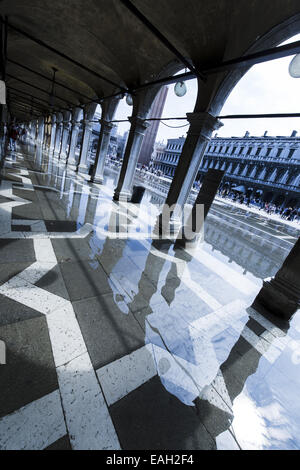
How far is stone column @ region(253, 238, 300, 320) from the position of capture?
3828mm

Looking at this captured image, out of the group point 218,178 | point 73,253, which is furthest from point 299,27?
point 73,253

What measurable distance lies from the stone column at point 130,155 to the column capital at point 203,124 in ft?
12.5

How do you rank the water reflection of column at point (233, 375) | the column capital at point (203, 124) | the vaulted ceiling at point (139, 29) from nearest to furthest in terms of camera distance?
the water reflection of column at point (233, 375) → the vaulted ceiling at point (139, 29) → the column capital at point (203, 124)

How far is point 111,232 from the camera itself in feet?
19.6

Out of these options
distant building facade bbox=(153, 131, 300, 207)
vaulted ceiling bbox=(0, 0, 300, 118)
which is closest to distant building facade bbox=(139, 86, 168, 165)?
distant building facade bbox=(153, 131, 300, 207)

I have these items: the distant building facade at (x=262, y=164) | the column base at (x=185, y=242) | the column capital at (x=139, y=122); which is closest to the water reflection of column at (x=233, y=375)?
the column base at (x=185, y=242)

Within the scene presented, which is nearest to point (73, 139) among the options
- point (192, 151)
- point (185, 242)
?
point (192, 151)

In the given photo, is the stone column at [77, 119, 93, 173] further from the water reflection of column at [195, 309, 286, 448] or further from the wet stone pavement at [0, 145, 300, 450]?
the water reflection of column at [195, 309, 286, 448]

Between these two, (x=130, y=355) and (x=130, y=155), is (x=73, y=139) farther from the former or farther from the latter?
(x=130, y=355)

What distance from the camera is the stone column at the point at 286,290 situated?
3.83 m

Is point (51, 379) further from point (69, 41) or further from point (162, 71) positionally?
point (69, 41)

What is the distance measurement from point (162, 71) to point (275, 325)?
920 centimetres

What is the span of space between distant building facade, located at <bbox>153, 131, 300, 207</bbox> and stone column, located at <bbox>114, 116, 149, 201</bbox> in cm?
2633

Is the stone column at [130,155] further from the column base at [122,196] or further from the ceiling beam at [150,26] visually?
the ceiling beam at [150,26]
